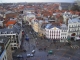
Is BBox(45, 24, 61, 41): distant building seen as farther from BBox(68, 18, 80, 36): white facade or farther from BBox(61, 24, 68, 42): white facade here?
BBox(68, 18, 80, 36): white facade

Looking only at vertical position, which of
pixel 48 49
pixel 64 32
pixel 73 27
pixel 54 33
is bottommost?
pixel 48 49

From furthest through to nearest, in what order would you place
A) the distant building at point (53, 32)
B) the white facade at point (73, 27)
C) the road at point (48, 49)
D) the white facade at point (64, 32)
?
the white facade at point (73, 27) → the white facade at point (64, 32) → the distant building at point (53, 32) → the road at point (48, 49)

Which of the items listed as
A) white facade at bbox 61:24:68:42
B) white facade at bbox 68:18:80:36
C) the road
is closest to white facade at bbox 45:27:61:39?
white facade at bbox 61:24:68:42

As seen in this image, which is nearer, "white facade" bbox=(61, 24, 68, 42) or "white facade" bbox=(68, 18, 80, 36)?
"white facade" bbox=(61, 24, 68, 42)

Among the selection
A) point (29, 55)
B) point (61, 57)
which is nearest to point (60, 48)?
point (61, 57)

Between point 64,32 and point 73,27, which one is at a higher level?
point 73,27

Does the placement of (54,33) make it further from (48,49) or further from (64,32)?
(48,49)

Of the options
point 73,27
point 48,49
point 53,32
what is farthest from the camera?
point 73,27

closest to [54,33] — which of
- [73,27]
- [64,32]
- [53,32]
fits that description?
[53,32]

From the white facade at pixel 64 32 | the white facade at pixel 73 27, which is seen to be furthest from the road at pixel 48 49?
the white facade at pixel 73 27

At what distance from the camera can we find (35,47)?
192ft

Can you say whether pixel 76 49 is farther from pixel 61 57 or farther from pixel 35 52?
pixel 35 52

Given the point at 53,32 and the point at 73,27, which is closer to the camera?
the point at 53,32

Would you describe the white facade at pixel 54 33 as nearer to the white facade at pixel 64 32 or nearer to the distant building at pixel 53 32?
the distant building at pixel 53 32
